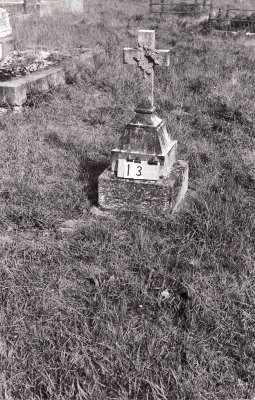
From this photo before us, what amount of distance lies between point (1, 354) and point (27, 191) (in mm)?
1974

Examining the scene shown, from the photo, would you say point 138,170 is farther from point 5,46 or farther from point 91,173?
point 5,46

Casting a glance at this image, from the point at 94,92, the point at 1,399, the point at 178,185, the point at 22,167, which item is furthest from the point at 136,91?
the point at 1,399

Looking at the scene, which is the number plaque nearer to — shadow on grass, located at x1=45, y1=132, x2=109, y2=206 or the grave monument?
the grave monument

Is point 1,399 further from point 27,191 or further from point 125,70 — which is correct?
point 125,70

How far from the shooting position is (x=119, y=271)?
3096 mm

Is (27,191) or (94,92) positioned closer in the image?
(27,191)

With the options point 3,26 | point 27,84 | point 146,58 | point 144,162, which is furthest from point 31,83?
point 144,162

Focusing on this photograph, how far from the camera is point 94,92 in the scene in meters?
7.66

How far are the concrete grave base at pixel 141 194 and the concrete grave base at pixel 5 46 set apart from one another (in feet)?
18.7

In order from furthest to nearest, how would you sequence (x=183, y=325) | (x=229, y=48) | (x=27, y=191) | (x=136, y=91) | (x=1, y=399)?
(x=229, y=48)
(x=136, y=91)
(x=27, y=191)
(x=183, y=325)
(x=1, y=399)

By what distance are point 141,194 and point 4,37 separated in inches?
260

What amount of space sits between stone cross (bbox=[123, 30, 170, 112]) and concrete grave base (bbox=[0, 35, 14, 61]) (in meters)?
5.58

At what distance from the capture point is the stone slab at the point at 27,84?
6762mm

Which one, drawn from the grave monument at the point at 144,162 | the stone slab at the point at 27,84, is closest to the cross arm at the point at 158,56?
the grave monument at the point at 144,162
